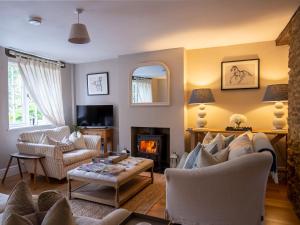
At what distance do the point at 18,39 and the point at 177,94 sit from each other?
9.27ft

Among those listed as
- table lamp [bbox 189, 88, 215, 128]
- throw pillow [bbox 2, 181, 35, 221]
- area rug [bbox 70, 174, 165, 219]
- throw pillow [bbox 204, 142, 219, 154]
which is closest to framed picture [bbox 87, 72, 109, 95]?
table lamp [bbox 189, 88, 215, 128]

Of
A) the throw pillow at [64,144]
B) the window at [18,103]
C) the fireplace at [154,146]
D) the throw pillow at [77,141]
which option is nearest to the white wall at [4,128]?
the window at [18,103]

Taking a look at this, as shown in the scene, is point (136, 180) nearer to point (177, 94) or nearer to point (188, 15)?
point (177, 94)

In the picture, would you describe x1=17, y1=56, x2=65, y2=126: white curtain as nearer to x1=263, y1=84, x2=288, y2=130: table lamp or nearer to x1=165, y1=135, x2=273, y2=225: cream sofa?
x1=165, y1=135, x2=273, y2=225: cream sofa

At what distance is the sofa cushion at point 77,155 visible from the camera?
3.63m

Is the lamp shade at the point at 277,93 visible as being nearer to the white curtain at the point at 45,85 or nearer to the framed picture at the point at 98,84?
the framed picture at the point at 98,84

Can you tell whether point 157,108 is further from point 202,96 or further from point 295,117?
point 295,117

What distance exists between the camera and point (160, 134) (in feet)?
14.7

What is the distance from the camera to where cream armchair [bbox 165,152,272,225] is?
1800mm

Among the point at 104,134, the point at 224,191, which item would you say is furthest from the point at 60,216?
the point at 104,134

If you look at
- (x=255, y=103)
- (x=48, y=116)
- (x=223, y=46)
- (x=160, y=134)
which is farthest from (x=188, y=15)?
(x=48, y=116)

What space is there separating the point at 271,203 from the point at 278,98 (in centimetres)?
150

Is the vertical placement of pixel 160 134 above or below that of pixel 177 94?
below

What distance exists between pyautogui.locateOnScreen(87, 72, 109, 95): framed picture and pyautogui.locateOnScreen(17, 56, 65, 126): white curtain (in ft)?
2.26
